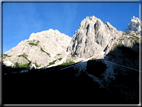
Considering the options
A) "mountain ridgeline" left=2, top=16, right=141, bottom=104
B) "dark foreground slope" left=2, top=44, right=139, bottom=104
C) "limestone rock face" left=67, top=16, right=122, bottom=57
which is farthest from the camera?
"limestone rock face" left=67, top=16, right=122, bottom=57

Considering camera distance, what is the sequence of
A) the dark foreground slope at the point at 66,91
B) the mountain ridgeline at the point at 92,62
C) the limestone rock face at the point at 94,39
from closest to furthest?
the dark foreground slope at the point at 66,91
the mountain ridgeline at the point at 92,62
the limestone rock face at the point at 94,39

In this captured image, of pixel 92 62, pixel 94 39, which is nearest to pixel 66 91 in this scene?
pixel 92 62

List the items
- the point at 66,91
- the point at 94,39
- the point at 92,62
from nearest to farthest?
1. the point at 66,91
2. the point at 92,62
3. the point at 94,39

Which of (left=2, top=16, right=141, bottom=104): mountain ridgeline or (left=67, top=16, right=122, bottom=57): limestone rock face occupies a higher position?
(left=67, top=16, right=122, bottom=57): limestone rock face

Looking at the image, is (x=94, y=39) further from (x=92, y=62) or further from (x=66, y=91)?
(x=66, y=91)

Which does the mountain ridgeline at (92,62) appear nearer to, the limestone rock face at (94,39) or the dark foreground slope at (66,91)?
the limestone rock face at (94,39)

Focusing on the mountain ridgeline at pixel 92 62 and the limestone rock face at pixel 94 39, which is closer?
the mountain ridgeline at pixel 92 62

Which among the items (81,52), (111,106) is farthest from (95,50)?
(111,106)

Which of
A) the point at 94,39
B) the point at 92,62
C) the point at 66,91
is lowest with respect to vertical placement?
the point at 66,91

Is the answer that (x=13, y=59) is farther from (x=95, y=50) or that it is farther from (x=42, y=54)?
(x=95, y=50)

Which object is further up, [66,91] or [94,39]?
[94,39]

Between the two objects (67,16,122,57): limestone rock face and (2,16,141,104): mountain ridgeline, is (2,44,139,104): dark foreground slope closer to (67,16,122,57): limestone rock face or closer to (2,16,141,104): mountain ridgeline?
(2,16,141,104): mountain ridgeline

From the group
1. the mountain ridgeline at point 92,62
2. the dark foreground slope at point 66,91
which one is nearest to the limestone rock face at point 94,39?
the mountain ridgeline at point 92,62

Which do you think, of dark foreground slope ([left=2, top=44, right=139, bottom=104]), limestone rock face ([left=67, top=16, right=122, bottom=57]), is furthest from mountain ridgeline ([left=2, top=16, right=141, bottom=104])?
dark foreground slope ([left=2, top=44, right=139, bottom=104])
